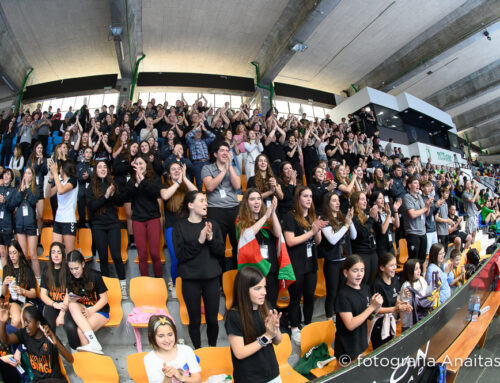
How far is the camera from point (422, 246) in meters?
4.14

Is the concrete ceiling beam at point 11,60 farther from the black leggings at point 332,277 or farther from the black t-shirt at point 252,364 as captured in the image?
the black t-shirt at point 252,364

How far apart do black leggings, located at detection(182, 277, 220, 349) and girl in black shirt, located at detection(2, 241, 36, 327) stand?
1.64 m

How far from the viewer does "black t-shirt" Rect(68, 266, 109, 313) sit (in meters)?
2.45

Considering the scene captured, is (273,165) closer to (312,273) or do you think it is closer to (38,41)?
(312,273)

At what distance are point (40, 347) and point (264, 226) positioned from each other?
190 cm

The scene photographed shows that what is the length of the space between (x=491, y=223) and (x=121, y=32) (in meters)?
10.8

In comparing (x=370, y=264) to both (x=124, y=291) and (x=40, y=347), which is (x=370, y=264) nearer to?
(x=124, y=291)

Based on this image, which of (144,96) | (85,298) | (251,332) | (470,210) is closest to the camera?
(251,332)

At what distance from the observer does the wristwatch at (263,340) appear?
148cm

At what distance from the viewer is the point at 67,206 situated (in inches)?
123

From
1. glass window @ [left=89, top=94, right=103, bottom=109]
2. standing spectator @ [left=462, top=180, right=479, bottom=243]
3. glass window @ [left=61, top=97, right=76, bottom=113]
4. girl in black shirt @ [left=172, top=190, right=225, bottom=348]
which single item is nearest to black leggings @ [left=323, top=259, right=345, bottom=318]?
girl in black shirt @ [left=172, top=190, right=225, bottom=348]

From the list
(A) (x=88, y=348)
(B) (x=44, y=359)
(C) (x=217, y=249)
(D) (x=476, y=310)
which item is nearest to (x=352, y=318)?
(C) (x=217, y=249)

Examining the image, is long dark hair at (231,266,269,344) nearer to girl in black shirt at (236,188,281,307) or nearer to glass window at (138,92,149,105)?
girl in black shirt at (236,188,281,307)

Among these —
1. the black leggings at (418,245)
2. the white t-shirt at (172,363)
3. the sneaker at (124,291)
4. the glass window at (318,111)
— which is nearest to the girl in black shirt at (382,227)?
the black leggings at (418,245)
